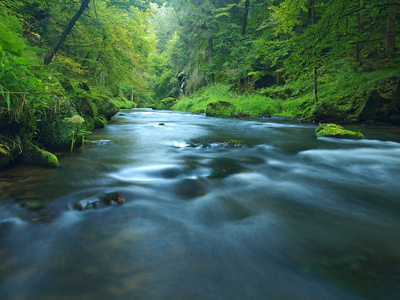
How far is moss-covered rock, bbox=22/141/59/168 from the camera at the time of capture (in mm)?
3104

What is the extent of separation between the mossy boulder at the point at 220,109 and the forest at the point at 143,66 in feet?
0.25

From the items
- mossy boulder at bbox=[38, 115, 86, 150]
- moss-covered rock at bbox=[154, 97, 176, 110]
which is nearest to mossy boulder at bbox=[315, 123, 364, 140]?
mossy boulder at bbox=[38, 115, 86, 150]

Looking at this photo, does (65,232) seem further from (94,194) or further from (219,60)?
(219,60)

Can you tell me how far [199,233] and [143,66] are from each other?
41.0 feet

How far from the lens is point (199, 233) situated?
1877 mm

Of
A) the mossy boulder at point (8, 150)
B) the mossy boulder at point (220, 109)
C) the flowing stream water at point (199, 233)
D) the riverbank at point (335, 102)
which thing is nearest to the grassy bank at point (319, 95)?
the riverbank at point (335, 102)

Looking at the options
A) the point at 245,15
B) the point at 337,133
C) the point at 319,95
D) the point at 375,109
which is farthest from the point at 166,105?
the point at 337,133

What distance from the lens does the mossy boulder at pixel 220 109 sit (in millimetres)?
14878

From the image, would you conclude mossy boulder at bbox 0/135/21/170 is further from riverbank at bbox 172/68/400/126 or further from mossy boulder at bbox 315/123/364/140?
riverbank at bbox 172/68/400/126

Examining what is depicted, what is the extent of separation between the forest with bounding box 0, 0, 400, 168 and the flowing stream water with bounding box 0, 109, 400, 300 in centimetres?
88

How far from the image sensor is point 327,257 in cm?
158

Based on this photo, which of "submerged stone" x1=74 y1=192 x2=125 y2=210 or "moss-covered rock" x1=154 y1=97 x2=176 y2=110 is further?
"moss-covered rock" x1=154 y1=97 x2=176 y2=110

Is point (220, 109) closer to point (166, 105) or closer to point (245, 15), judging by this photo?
point (245, 15)

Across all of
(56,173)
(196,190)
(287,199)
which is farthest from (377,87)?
(56,173)
